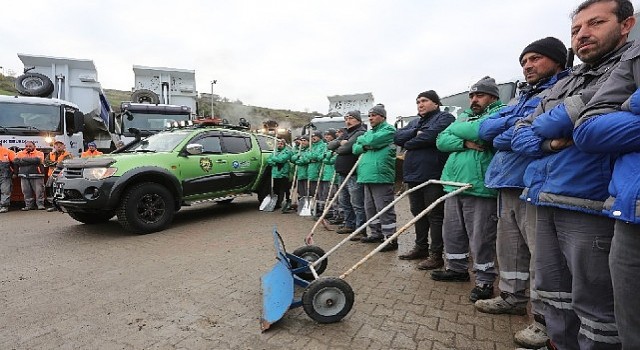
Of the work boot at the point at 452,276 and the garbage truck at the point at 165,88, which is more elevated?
the garbage truck at the point at 165,88

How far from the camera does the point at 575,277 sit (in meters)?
1.82

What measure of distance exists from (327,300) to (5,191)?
9.79 m

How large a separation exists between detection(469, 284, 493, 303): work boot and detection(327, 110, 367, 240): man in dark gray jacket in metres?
2.60

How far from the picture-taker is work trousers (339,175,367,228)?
5.80 metres

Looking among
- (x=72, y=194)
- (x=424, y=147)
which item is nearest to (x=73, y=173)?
(x=72, y=194)

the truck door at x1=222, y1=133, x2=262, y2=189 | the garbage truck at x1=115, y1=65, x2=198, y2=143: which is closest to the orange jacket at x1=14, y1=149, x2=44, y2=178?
the garbage truck at x1=115, y1=65, x2=198, y2=143

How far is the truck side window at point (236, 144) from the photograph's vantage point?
7805mm

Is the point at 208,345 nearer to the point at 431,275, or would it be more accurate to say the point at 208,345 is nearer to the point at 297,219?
the point at 431,275

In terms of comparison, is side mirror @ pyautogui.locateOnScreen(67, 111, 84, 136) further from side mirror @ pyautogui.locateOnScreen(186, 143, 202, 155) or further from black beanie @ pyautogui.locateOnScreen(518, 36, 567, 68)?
black beanie @ pyautogui.locateOnScreen(518, 36, 567, 68)

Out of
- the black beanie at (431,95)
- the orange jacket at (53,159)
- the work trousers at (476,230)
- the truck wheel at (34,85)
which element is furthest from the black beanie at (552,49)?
the truck wheel at (34,85)

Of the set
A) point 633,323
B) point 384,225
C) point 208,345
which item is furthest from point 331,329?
point 384,225

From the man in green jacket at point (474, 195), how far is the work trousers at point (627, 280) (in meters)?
1.57

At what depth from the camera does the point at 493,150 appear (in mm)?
3189

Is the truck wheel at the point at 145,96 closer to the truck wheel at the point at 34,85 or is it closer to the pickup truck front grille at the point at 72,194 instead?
the truck wheel at the point at 34,85
